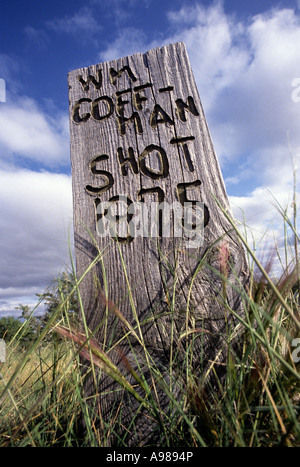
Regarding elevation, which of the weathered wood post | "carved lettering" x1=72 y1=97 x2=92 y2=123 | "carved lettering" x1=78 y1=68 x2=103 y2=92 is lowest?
the weathered wood post

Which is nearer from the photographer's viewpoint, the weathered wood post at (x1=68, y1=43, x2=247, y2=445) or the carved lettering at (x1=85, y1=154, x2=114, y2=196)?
the weathered wood post at (x1=68, y1=43, x2=247, y2=445)

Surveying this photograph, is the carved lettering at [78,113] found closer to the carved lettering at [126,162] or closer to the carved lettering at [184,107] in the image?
the carved lettering at [126,162]

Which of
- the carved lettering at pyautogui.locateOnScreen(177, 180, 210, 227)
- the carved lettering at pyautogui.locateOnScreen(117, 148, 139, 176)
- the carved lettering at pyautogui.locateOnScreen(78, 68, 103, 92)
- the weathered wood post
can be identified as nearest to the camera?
the weathered wood post

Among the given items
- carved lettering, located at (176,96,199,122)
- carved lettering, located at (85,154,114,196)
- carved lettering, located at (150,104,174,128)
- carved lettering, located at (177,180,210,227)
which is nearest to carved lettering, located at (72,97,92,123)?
carved lettering, located at (85,154,114,196)

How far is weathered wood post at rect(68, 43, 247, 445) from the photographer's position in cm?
173

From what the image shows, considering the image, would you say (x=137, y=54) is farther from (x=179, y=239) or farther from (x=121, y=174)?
(x=179, y=239)

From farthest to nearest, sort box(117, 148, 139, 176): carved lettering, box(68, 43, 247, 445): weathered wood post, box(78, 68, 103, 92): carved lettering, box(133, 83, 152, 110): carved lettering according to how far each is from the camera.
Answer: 1. box(78, 68, 103, 92): carved lettering
2. box(133, 83, 152, 110): carved lettering
3. box(117, 148, 139, 176): carved lettering
4. box(68, 43, 247, 445): weathered wood post

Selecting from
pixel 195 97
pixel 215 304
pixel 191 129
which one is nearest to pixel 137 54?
pixel 195 97

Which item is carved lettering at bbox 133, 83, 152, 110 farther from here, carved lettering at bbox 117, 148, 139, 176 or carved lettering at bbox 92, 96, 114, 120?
carved lettering at bbox 117, 148, 139, 176

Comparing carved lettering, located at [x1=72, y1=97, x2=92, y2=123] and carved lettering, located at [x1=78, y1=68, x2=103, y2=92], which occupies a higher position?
carved lettering, located at [x1=78, y1=68, x2=103, y2=92]

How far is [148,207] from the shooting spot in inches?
75.6

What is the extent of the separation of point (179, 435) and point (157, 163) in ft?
4.38

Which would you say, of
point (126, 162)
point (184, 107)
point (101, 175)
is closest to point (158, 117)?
point (184, 107)

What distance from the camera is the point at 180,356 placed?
165 cm
